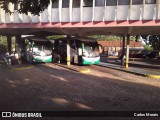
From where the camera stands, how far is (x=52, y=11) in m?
30.6

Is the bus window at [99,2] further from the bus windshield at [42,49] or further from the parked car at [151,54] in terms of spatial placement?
the parked car at [151,54]

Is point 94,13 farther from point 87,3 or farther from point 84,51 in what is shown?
point 84,51

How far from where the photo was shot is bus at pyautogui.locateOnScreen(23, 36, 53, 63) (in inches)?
1277

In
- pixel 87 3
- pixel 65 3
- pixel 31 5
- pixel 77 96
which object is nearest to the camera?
pixel 31 5

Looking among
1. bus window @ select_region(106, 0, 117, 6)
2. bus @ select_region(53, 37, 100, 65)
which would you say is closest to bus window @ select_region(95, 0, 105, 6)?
bus window @ select_region(106, 0, 117, 6)

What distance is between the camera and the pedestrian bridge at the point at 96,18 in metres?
27.0

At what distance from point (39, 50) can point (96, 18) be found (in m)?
8.08

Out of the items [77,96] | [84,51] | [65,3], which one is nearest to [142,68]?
[84,51]


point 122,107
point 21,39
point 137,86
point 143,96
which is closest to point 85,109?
point 122,107

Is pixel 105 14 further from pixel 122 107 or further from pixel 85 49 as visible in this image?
pixel 122 107

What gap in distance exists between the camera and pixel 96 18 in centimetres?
2877

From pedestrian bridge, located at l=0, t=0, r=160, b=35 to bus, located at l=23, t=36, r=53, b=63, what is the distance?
1984 millimetres

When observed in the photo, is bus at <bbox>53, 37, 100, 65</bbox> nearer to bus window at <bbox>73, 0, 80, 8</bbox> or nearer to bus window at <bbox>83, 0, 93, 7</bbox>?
bus window at <bbox>73, 0, 80, 8</bbox>

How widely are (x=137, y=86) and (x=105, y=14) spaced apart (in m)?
12.5
